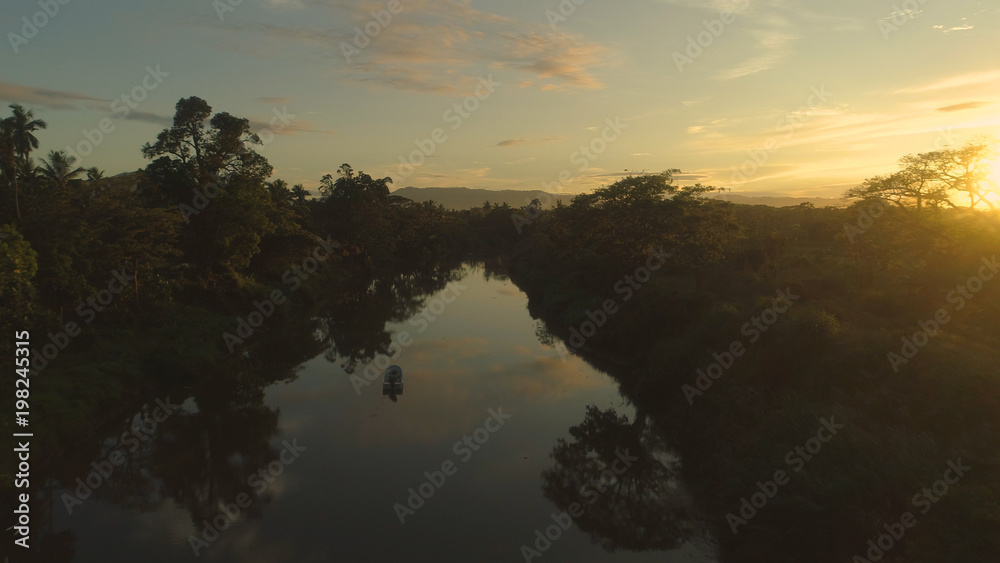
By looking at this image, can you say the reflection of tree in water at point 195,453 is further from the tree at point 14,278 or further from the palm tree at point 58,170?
the palm tree at point 58,170

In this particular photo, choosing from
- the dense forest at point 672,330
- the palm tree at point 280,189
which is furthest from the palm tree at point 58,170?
the palm tree at point 280,189

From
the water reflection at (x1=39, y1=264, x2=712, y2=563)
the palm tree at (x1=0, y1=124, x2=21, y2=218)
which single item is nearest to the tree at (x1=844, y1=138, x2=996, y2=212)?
the water reflection at (x1=39, y1=264, x2=712, y2=563)

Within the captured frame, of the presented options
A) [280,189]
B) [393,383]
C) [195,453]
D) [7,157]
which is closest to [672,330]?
[393,383]

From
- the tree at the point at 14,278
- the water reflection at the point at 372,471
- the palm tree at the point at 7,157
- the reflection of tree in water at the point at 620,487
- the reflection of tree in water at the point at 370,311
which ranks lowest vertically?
the reflection of tree in water at the point at 620,487

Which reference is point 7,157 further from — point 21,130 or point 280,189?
point 280,189

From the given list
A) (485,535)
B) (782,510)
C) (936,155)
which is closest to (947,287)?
(936,155)

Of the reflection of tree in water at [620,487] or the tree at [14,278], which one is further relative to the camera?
the tree at [14,278]

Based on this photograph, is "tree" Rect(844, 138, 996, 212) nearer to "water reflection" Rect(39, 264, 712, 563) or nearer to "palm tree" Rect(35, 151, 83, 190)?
"water reflection" Rect(39, 264, 712, 563)
